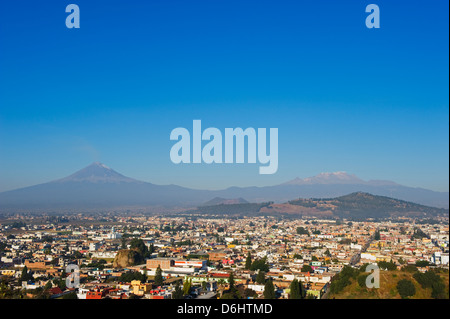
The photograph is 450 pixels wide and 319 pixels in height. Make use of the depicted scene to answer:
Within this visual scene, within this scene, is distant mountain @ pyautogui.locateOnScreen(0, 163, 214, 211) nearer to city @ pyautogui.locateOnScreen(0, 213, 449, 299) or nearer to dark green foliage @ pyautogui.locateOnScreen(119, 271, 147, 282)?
city @ pyautogui.locateOnScreen(0, 213, 449, 299)

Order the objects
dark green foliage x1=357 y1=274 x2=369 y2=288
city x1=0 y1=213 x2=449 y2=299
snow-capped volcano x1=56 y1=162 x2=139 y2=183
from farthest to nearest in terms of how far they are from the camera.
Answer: snow-capped volcano x1=56 y1=162 x2=139 y2=183, dark green foliage x1=357 y1=274 x2=369 y2=288, city x1=0 y1=213 x2=449 y2=299

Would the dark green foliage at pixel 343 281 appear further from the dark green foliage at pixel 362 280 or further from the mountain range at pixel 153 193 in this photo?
the mountain range at pixel 153 193

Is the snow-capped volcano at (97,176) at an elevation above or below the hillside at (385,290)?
above

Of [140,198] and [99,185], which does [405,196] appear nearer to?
[140,198]

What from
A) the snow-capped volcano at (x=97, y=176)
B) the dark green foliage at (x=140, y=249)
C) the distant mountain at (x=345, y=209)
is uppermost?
the snow-capped volcano at (x=97, y=176)

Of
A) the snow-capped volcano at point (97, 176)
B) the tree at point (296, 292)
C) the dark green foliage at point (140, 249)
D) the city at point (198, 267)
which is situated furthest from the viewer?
the snow-capped volcano at point (97, 176)

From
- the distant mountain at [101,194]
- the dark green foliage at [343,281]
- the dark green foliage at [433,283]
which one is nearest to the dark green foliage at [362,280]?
the dark green foliage at [343,281]

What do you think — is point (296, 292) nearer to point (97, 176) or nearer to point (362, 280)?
point (362, 280)

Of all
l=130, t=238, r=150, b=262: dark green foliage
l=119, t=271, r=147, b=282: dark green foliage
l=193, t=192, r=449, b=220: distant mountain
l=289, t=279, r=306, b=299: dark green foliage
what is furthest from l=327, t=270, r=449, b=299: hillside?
l=193, t=192, r=449, b=220: distant mountain

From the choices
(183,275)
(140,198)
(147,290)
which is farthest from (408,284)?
(140,198)
